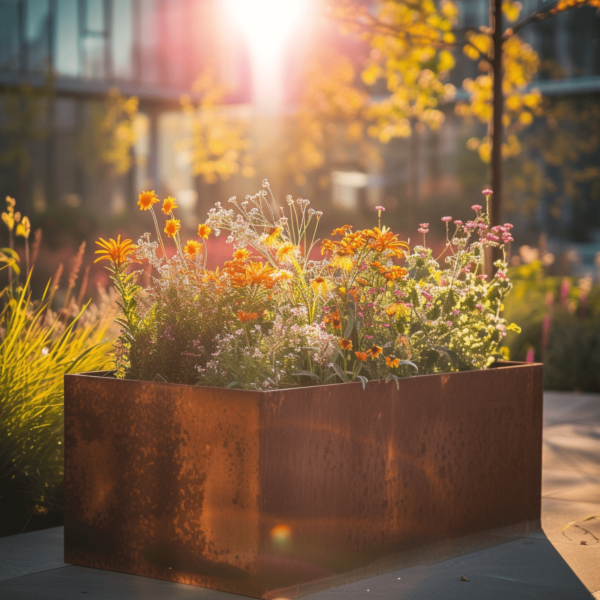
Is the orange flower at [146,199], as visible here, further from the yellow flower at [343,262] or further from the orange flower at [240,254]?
the yellow flower at [343,262]

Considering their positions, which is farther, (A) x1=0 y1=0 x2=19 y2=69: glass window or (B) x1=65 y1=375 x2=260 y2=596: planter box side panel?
(A) x1=0 y1=0 x2=19 y2=69: glass window

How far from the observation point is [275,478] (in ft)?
10.6

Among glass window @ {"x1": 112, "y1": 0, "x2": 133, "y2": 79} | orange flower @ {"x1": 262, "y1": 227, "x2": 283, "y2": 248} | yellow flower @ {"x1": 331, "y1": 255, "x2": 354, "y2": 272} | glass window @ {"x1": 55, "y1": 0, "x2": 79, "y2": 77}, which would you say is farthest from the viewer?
glass window @ {"x1": 112, "y1": 0, "x2": 133, "y2": 79}

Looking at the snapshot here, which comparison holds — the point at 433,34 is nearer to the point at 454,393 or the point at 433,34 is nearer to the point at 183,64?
the point at 454,393

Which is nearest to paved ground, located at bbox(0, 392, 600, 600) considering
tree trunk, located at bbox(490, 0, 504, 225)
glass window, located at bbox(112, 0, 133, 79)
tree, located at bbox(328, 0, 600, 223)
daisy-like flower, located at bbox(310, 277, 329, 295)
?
daisy-like flower, located at bbox(310, 277, 329, 295)

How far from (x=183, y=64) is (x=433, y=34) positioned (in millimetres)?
21050

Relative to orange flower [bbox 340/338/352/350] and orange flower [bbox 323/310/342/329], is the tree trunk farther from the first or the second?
orange flower [bbox 340/338/352/350]

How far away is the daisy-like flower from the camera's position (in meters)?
3.55

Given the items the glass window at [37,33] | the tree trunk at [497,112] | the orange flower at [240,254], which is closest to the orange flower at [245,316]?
the orange flower at [240,254]

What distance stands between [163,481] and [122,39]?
2533 centimetres

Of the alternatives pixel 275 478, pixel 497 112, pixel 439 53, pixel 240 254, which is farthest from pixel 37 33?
pixel 275 478

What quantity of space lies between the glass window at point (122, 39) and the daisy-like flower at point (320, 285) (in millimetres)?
24587

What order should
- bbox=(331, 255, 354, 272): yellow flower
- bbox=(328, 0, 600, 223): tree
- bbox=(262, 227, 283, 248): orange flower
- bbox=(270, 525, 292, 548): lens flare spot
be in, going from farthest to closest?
bbox=(328, 0, 600, 223): tree < bbox=(331, 255, 354, 272): yellow flower < bbox=(262, 227, 283, 248): orange flower < bbox=(270, 525, 292, 548): lens flare spot

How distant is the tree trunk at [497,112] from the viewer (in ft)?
22.9
